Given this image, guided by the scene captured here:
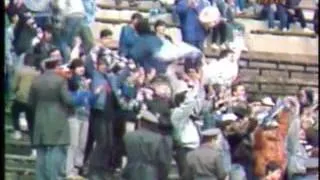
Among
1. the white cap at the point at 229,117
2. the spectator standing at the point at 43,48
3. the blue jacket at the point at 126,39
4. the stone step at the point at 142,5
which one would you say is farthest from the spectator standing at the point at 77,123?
the white cap at the point at 229,117

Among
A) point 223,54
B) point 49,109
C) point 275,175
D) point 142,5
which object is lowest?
point 275,175

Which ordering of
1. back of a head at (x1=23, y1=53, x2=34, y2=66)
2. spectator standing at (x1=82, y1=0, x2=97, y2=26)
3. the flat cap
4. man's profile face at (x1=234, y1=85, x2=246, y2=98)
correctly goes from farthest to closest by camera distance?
man's profile face at (x1=234, y1=85, x2=246, y2=98) < the flat cap < spectator standing at (x1=82, y1=0, x2=97, y2=26) < back of a head at (x1=23, y1=53, x2=34, y2=66)

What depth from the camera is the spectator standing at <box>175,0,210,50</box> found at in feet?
36.6

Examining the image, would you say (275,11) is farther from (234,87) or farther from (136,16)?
(136,16)

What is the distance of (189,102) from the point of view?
1110 cm

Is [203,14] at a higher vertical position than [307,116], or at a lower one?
higher

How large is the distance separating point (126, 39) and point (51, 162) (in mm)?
940

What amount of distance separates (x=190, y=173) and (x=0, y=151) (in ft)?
4.09

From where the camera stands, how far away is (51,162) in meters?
10.9

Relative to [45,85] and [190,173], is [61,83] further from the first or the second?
[190,173]

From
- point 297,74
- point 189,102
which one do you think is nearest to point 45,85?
point 189,102

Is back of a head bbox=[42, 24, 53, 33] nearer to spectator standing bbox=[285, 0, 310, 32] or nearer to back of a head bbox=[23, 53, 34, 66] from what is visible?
back of a head bbox=[23, 53, 34, 66]

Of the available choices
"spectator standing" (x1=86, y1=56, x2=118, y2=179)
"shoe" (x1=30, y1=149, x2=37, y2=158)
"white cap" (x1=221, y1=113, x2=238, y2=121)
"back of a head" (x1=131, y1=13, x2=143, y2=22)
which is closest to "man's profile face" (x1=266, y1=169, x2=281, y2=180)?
"white cap" (x1=221, y1=113, x2=238, y2=121)

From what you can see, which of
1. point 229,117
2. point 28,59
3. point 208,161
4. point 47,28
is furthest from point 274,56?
point 28,59
